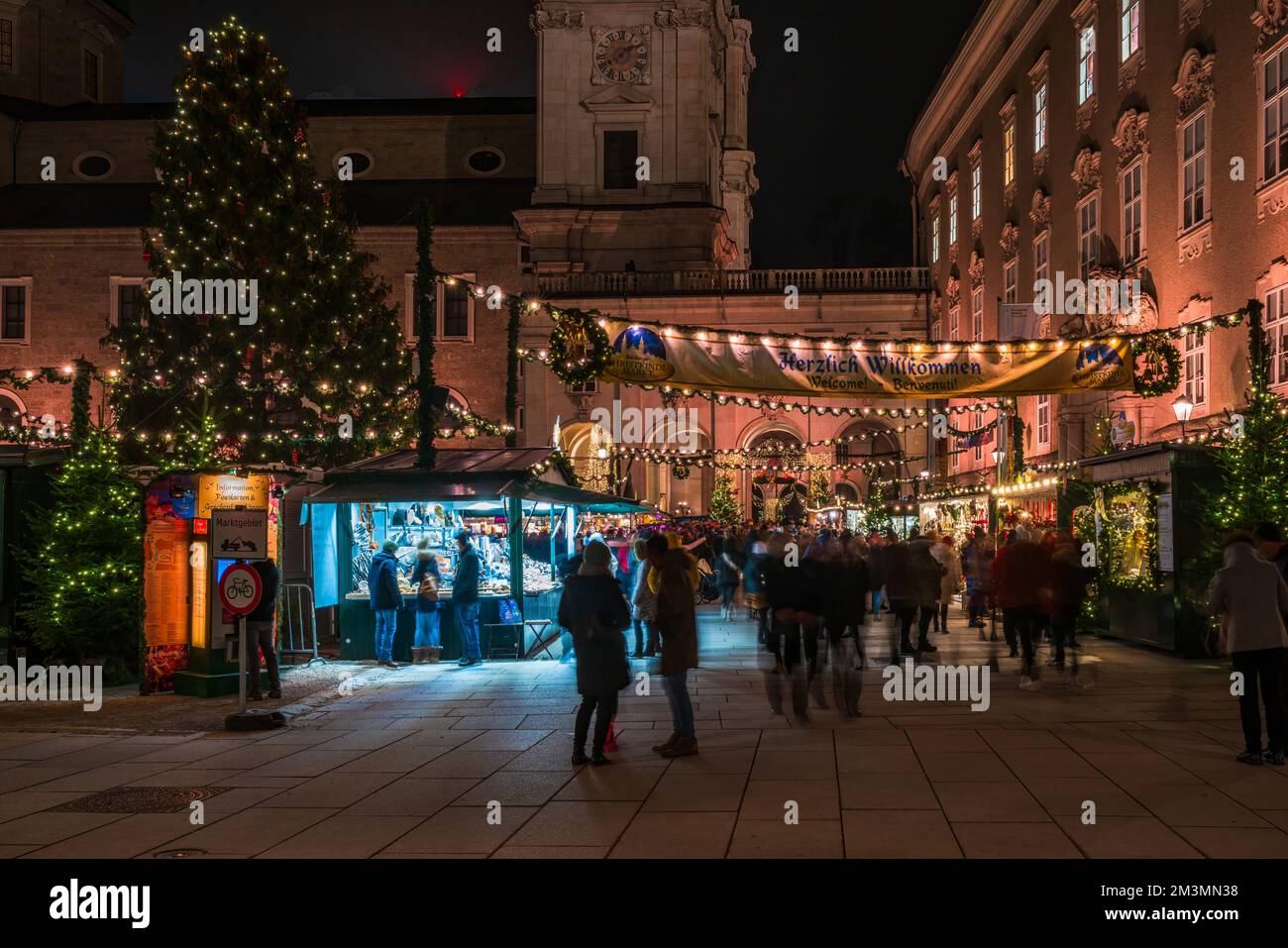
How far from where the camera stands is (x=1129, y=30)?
2466 cm

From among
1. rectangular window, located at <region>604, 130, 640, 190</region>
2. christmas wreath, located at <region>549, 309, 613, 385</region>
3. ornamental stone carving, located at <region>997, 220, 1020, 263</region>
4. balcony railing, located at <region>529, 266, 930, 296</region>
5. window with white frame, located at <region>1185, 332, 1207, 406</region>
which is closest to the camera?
christmas wreath, located at <region>549, 309, 613, 385</region>

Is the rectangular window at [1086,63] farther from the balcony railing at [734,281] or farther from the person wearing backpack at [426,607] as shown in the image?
the balcony railing at [734,281]

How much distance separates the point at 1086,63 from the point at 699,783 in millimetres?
23571

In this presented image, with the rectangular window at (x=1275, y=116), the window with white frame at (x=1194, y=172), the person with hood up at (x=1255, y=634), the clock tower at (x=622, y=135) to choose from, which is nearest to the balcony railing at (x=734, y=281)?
the clock tower at (x=622, y=135)

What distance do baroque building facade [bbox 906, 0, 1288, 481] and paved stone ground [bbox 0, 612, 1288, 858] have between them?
31.5ft

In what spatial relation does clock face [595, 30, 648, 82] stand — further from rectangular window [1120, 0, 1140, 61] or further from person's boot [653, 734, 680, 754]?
person's boot [653, 734, 680, 754]

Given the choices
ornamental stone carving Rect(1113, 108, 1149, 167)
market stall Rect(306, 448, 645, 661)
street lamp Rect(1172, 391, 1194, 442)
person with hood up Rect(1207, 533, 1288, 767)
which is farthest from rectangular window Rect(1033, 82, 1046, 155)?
person with hood up Rect(1207, 533, 1288, 767)

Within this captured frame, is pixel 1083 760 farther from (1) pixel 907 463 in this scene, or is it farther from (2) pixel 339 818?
(1) pixel 907 463

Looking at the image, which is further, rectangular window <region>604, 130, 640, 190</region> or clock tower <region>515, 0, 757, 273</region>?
rectangular window <region>604, 130, 640, 190</region>

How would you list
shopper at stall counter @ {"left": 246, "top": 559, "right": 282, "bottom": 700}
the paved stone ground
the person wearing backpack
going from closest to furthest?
A: the paved stone ground < shopper at stall counter @ {"left": 246, "top": 559, "right": 282, "bottom": 700} < the person wearing backpack

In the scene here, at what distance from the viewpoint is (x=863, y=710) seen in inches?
491

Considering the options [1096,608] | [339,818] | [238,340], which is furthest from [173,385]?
[339,818]

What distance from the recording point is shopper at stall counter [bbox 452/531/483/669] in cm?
1741
